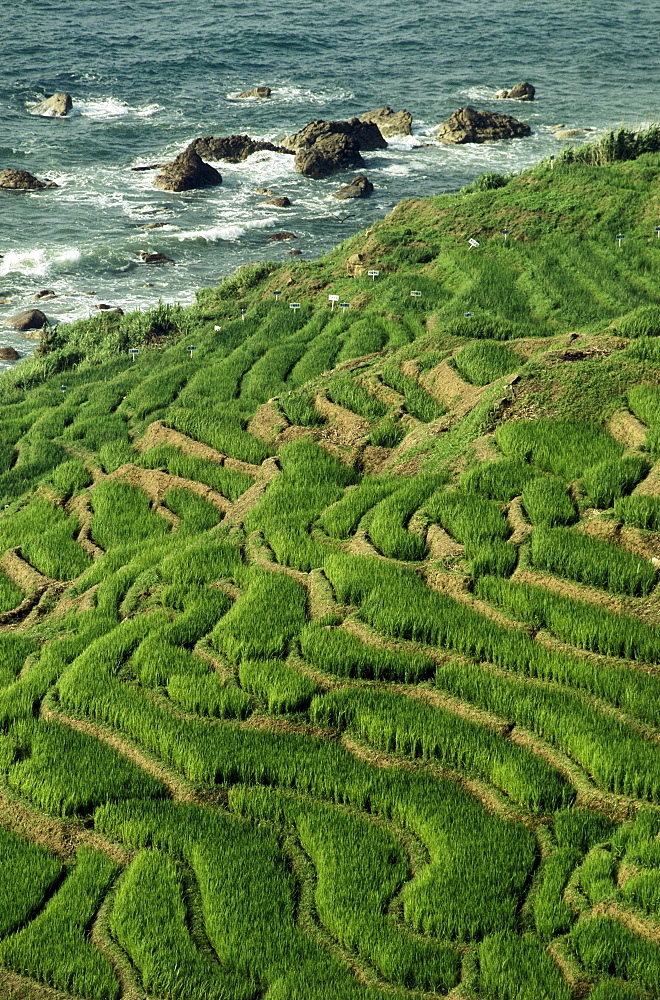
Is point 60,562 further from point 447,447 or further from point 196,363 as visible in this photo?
point 196,363

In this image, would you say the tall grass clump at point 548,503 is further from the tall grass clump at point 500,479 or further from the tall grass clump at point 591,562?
the tall grass clump at point 591,562

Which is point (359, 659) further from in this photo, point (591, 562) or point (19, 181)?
point (19, 181)

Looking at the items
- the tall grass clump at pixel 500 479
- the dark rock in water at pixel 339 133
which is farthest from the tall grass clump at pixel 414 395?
the dark rock in water at pixel 339 133

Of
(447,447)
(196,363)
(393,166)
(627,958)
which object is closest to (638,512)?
(447,447)

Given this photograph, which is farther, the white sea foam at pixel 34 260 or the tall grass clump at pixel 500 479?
the white sea foam at pixel 34 260

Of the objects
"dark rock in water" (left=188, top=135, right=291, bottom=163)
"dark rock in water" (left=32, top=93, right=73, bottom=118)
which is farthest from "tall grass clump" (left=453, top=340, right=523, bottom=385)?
"dark rock in water" (left=32, top=93, right=73, bottom=118)
